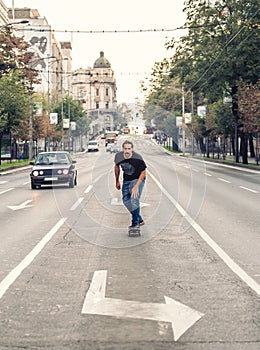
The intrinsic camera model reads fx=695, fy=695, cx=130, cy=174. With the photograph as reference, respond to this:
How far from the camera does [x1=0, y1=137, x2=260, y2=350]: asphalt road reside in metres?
6.28

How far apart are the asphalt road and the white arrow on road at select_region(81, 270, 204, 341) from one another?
0.01 m

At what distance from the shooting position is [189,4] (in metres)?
54.4

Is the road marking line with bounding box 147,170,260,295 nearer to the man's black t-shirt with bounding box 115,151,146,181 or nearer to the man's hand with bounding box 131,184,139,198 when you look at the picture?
the man's hand with bounding box 131,184,139,198

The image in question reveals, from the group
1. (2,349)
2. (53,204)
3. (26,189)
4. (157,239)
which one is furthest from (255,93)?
(2,349)

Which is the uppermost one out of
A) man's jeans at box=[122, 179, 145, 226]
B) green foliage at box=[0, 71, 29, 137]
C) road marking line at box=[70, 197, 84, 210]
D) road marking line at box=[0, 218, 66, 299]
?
green foliage at box=[0, 71, 29, 137]

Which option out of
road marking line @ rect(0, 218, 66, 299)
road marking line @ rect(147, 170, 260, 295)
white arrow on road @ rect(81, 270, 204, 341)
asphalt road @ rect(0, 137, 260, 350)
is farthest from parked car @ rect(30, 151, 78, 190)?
white arrow on road @ rect(81, 270, 204, 341)

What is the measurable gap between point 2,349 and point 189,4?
168 feet

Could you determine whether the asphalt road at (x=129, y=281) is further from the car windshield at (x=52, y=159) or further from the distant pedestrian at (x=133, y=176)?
the car windshield at (x=52, y=159)

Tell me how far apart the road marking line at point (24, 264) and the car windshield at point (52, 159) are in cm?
1473

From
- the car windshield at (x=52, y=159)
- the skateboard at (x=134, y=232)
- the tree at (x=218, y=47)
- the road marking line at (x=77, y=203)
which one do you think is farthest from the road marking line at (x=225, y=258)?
the tree at (x=218, y=47)

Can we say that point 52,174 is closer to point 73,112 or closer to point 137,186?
point 137,186

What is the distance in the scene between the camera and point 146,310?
23.7ft

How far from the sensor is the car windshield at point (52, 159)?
1141 inches

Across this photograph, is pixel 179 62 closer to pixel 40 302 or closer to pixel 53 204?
pixel 53 204
